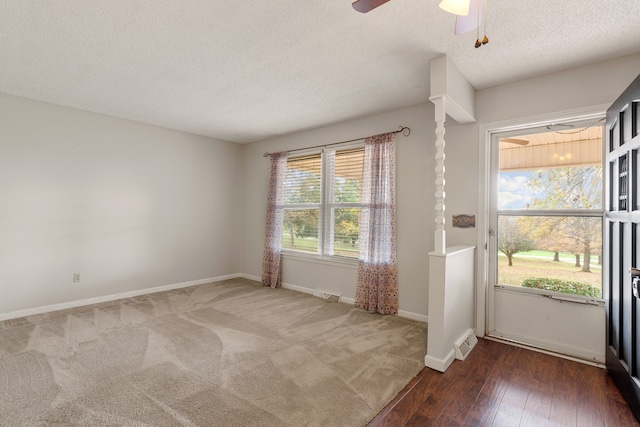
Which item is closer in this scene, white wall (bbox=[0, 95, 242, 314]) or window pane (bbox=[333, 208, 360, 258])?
white wall (bbox=[0, 95, 242, 314])

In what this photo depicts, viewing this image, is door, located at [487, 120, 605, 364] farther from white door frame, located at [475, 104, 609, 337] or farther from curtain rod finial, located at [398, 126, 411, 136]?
curtain rod finial, located at [398, 126, 411, 136]

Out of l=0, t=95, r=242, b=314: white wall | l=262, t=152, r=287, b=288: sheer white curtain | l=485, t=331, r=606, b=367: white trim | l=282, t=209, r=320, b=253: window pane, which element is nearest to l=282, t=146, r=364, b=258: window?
l=282, t=209, r=320, b=253: window pane

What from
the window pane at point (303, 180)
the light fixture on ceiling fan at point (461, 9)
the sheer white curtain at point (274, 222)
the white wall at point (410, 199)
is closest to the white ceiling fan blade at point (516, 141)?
the white wall at point (410, 199)

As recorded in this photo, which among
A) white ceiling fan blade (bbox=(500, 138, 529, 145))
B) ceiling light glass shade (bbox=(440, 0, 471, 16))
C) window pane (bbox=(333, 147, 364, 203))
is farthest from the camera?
window pane (bbox=(333, 147, 364, 203))

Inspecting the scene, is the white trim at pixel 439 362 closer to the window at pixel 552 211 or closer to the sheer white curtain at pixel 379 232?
the window at pixel 552 211

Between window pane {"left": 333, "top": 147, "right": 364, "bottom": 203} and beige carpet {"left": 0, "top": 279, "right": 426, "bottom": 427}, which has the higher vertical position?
window pane {"left": 333, "top": 147, "right": 364, "bottom": 203}

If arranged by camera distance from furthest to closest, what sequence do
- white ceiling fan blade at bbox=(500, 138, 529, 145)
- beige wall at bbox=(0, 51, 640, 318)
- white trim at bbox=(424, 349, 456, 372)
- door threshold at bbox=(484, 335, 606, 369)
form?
beige wall at bbox=(0, 51, 640, 318), white ceiling fan blade at bbox=(500, 138, 529, 145), door threshold at bbox=(484, 335, 606, 369), white trim at bbox=(424, 349, 456, 372)

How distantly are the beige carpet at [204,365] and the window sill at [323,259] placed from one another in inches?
26.7

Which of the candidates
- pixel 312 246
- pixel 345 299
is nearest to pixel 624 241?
pixel 345 299

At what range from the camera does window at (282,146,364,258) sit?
447cm

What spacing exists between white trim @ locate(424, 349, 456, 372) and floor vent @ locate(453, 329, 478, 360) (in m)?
0.12

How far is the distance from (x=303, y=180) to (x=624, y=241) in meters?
3.90

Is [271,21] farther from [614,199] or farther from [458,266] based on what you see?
[614,199]

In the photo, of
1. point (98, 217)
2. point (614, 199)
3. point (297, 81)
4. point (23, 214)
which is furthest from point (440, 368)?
point (23, 214)
